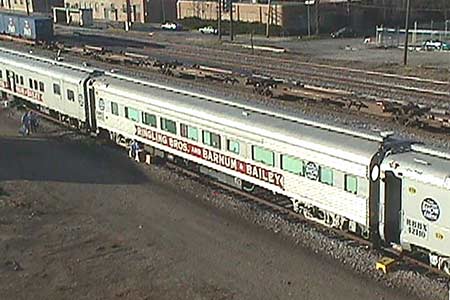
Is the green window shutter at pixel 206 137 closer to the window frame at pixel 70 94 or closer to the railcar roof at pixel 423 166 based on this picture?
the railcar roof at pixel 423 166

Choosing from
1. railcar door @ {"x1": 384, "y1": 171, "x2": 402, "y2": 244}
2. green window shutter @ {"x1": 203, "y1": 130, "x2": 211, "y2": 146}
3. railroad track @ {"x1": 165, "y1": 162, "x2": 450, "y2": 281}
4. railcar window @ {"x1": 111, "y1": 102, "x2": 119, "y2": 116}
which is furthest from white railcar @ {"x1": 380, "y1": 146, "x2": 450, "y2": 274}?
railcar window @ {"x1": 111, "y1": 102, "x2": 119, "y2": 116}

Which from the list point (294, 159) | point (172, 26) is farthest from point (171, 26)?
point (294, 159)

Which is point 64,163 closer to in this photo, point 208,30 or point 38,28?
point 38,28

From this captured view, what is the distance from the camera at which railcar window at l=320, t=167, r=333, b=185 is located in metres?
19.5

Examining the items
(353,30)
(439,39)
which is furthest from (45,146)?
(353,30)

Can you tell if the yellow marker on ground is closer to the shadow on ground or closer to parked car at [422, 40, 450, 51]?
the shadow on ground

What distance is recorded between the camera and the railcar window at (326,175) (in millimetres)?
19484

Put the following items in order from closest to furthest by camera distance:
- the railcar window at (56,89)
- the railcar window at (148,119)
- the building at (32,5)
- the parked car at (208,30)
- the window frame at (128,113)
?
the railcar window at (148,119) → the window frame at (128,113) → the railcar window at (56,89) → the parked car at (208,30) → the building at (32,5)

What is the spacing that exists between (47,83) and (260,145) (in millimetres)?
18413

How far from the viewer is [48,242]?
20.9 metres

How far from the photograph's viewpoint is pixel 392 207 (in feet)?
58.3

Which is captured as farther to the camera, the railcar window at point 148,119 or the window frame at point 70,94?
the window frame at point 70,94

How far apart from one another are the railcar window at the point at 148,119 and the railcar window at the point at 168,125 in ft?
2.32

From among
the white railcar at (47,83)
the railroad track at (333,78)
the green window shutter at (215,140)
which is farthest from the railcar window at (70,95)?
the railroad track at (333,78)
